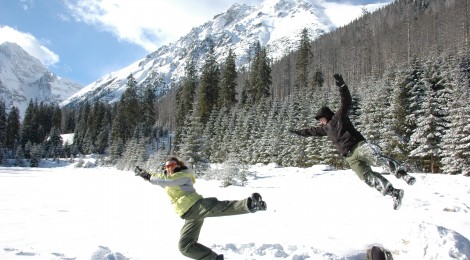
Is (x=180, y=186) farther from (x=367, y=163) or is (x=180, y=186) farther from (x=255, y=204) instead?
(x=367, y=163)

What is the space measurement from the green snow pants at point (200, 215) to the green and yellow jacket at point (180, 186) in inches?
4.0

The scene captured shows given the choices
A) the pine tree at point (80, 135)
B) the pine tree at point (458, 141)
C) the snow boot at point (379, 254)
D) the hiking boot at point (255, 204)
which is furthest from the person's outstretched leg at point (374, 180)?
the pine tree at point (80, 135)

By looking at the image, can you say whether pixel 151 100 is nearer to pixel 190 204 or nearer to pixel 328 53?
pixel 328 53

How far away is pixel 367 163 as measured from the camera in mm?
6836

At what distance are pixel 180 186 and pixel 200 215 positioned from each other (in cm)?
56

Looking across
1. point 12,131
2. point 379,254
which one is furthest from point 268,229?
point 12,131

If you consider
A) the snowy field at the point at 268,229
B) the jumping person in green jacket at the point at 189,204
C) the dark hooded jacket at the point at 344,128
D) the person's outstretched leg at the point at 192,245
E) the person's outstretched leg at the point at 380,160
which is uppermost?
the dark hooded jacket at the point at 344,128

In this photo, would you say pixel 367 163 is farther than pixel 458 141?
No

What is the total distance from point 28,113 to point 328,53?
94.5 metres

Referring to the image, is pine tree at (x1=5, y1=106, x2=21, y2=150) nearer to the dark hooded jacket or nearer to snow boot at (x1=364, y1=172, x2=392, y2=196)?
the dark hooded jacket

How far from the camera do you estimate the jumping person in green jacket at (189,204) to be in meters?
5.09

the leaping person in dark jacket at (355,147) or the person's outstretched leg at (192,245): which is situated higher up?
the leaping person in dark jacket at (355,147)

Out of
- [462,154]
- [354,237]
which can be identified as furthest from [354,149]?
[462,154]

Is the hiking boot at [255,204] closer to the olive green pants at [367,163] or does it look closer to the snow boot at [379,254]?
the snow boot at [379,254]
